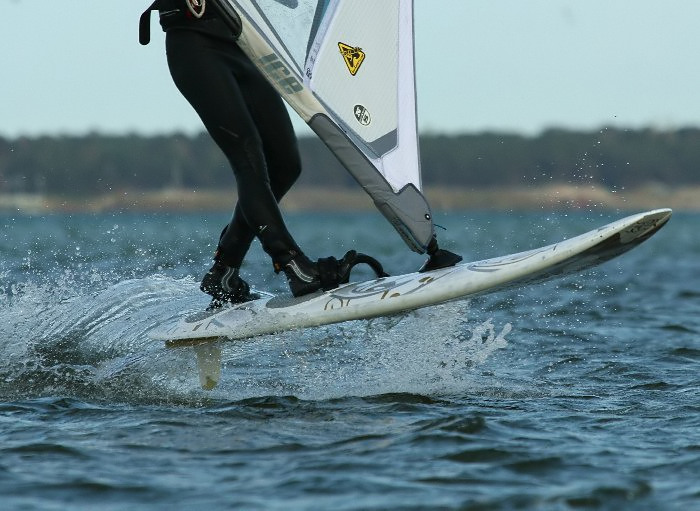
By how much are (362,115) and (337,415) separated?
1.39m

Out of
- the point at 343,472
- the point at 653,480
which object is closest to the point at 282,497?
the point at 343,472

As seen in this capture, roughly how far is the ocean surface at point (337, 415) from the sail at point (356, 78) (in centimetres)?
64

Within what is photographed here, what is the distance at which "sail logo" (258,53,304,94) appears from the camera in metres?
5.17

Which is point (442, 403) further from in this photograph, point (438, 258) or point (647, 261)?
point (647, 261)

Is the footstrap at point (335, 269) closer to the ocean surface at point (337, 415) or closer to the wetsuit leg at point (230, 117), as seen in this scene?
the wetsuit leg at point (230, 117)

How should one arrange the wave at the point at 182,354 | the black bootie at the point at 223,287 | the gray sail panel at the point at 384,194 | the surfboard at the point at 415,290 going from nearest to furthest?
the surfboard at the point at 415,290
the gray sail panel at the point at 384,194
the wave at the point at 182,354
the black bootie at the point at 223,287

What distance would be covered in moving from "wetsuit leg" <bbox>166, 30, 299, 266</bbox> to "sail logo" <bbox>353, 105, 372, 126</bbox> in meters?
0.46

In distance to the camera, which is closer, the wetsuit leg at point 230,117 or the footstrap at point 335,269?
the wetsuit leg at point 230,117

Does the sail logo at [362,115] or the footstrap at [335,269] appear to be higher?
the sail logo at [362,115]

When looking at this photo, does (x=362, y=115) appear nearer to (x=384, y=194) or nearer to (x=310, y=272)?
(x=384, y=194)

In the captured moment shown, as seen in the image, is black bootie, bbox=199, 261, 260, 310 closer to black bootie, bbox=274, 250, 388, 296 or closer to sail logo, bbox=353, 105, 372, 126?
black bootie, bbox=274, 250, 388, 296

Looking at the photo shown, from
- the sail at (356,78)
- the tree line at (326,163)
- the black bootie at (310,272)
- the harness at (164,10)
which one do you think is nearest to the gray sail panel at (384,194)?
the sail at (356,78)

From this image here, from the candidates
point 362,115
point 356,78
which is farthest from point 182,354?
point 356,78

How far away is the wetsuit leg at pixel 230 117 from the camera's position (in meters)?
5.26
